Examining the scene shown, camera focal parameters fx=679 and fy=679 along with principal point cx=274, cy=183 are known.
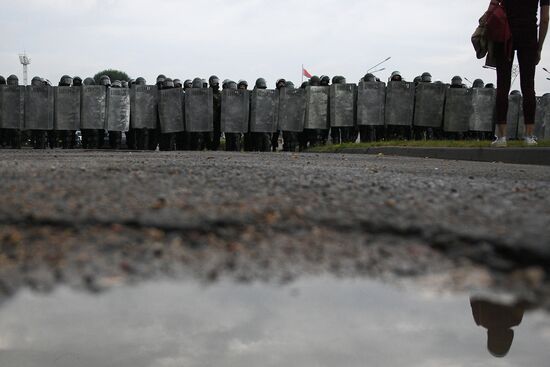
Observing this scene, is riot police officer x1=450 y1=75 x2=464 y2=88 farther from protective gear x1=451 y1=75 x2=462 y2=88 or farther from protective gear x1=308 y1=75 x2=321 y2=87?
protective gear x1=308 y1=75 x2=321 y2=87

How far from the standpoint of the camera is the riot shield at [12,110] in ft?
47.2

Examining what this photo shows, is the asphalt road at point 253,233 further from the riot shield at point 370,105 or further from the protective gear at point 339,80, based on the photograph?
the protective gear at point 339,80

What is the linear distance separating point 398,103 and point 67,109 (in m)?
7.00

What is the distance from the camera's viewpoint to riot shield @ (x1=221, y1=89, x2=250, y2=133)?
14.2 meters

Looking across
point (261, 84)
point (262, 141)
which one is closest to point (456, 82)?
point (261, 84)

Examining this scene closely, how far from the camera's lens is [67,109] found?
1442 cm

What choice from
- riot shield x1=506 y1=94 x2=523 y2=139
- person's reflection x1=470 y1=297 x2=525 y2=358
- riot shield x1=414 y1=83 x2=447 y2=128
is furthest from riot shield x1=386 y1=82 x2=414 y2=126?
person's reflection x1=470 y1=297 x2=525 y2=358

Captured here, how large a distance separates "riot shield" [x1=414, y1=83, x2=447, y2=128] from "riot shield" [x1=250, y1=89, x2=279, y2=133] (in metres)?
3.05

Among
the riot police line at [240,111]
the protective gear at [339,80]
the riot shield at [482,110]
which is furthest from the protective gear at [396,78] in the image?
the riot shield at [482,110]

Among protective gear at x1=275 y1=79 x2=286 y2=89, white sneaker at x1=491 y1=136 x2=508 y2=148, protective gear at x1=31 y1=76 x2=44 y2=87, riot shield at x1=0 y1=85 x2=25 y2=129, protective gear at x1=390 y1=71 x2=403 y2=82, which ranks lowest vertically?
white sneaker at x1=491 y1=136 x2=508 y2=148

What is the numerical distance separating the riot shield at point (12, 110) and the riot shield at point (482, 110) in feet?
31.4

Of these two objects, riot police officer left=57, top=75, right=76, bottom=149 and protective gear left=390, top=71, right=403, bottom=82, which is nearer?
riot police officer left=57, top=75, right=76, bottom=149

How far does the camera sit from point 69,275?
151cm

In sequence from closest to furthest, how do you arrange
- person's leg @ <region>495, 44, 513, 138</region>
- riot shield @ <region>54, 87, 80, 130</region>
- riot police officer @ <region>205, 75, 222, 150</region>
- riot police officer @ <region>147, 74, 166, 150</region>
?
person's leg @ <region>495, 44, 513, 138</region>
riot shield @ <region>54, 87, 80, 130</region>
riot police officer @ <region>205, 75, 222, 150</region>
riot police officer @ <region>147, 74, 166, 150</region>
